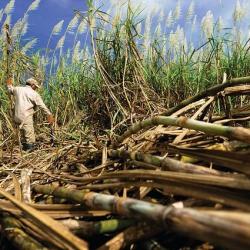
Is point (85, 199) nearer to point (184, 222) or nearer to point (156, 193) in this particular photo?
point (156, 193)

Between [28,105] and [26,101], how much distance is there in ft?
0.20

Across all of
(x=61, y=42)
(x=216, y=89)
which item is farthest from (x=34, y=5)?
(x=216, y=89)

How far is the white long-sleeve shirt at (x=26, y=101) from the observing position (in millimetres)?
6242

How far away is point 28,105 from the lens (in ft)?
22.5

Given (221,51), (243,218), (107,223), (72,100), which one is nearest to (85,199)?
(107,223)

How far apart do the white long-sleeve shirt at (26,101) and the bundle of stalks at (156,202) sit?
4.40 meters

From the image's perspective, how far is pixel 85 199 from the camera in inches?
48.7

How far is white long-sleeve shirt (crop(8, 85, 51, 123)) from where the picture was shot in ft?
20.5

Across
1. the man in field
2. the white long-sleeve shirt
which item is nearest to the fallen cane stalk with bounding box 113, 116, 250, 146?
the man in field

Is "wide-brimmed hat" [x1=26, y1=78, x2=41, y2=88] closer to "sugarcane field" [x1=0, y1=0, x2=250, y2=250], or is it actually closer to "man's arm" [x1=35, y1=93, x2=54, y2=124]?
"man's arm" [x1=35, y1=93, x2=54, y2=124]

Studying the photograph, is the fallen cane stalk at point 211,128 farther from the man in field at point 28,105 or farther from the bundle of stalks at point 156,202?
the man in field at point 28,105

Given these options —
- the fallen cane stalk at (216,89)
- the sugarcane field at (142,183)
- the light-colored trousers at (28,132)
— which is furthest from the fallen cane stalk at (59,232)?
the light-colored trousers at (28,132)

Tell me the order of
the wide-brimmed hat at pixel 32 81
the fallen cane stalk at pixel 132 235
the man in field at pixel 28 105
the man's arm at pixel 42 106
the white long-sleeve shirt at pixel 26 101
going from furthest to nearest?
the wide-brimmed hat at pixel 32 81
the white long-sleeve shirt at pixel 26 101
the man in field at pixel 28 105
the man's arm at pixel 42 106
the fallen cane stalk at pixel 132 235

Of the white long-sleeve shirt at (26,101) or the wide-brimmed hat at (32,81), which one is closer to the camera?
the white long-sleeve shirt at (26,101)
